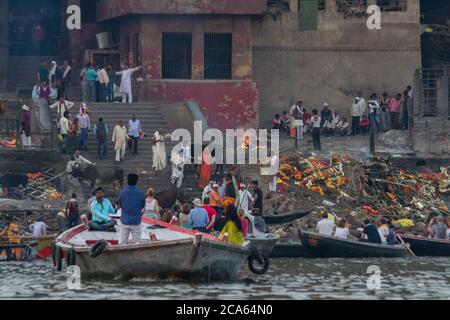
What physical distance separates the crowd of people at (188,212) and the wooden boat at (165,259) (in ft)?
1.97

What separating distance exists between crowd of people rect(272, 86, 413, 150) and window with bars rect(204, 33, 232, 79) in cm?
248

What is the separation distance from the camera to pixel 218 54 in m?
56.9

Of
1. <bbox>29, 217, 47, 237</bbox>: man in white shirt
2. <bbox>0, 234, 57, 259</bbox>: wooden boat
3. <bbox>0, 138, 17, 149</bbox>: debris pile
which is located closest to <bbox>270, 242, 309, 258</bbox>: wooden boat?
<bbox>0, 234, 57, 259</bbox>: wooden boat

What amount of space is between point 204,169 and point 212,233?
9.11 metres

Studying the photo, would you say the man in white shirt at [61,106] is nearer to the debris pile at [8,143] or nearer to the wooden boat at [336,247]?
the debris pile at [8,143]

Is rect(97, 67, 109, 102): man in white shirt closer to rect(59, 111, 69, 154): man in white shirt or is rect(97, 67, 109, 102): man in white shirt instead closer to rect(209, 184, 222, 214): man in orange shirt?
rect(59, 111, 69, 154): man in white shirt

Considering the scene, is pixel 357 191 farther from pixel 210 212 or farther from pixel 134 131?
pixel 210 212

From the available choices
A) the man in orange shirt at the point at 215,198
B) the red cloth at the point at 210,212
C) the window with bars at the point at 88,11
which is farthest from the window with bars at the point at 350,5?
the red cloth at the point at 210,212

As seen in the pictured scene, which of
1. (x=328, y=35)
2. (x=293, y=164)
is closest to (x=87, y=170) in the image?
(x=293, y=164)

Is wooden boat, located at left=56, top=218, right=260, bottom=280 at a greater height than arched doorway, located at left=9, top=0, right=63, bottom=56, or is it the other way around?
arched doorway, located at left=9, top=0, right=63, bottom=56

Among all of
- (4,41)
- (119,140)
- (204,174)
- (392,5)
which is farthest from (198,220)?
(4,41)

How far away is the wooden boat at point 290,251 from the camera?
42.6 m

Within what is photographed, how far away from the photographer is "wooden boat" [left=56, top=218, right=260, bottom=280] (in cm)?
3444

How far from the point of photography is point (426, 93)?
183 feet
